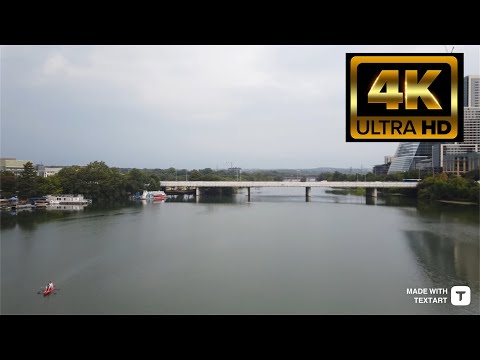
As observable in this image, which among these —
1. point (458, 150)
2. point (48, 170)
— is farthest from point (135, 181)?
point (458, 150)

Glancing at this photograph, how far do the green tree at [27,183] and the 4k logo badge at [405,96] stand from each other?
1062 centimetres

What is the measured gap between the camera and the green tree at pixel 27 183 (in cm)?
994

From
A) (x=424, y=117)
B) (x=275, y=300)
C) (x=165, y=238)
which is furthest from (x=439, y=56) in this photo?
(x=165, y=238)

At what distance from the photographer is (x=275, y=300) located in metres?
3.11

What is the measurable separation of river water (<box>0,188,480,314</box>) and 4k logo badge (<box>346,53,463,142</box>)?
199cm

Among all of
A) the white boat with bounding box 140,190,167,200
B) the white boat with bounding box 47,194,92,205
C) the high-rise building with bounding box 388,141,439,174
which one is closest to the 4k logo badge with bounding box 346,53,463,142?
the white boat with bounding box 47,194,92,205

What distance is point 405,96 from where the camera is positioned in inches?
49.2

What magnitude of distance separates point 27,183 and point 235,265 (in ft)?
27.3

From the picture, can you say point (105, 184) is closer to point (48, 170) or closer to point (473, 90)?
point (48, 170)

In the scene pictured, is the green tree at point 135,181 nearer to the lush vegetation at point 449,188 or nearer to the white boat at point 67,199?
the white boat at point 67,199

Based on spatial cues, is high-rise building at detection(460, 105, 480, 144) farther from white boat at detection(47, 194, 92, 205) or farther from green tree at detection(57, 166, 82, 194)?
green tree at detection(57, 166, 82, 194)

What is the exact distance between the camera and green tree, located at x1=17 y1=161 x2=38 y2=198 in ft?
32.6

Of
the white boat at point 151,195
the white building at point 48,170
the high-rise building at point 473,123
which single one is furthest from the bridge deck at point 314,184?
the white building at point 48,170
